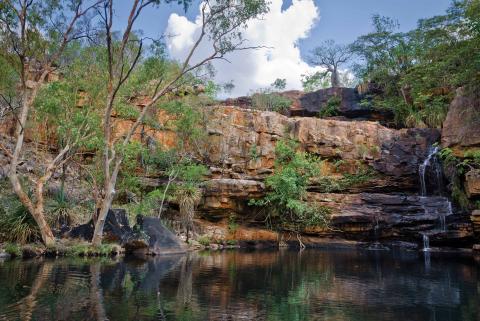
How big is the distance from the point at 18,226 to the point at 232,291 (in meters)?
11.6

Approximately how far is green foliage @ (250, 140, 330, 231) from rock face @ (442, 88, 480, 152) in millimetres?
8278

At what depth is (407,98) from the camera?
118 feet

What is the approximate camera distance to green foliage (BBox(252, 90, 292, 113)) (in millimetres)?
38056

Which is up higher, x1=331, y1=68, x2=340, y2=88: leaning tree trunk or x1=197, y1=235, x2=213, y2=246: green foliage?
x1=331, y1=68, x2=340, y2=88: leaning tree trunk

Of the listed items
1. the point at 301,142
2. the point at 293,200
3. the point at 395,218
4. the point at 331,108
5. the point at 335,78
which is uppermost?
the point at 335,78

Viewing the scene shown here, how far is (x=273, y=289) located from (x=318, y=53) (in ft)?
130

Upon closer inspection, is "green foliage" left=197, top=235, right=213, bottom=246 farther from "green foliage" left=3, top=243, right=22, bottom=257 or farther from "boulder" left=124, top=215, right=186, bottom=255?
"green foliage" left=3, top=243, right=22, bottom=257

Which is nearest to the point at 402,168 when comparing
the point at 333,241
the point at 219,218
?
the point at 333,241

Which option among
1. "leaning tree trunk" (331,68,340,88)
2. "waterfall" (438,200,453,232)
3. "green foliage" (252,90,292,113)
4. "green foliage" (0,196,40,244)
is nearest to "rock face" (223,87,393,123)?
"green foliage" (252,90,292,113)

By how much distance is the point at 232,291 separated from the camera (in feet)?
32.6

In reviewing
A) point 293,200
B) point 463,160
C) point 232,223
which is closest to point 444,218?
point 463,160

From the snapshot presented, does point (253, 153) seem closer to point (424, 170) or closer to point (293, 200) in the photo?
point (293, 200)

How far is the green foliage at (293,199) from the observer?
25859 millimetres

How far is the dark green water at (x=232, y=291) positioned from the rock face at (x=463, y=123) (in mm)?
10838
